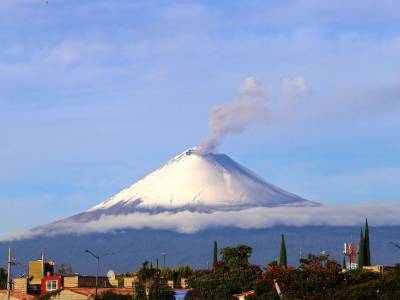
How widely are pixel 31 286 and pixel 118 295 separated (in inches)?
1315

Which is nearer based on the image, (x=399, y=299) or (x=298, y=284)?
(x=399, y=299)

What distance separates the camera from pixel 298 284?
399 ft

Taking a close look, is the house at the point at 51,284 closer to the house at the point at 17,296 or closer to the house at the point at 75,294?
the house at the point at 17,296

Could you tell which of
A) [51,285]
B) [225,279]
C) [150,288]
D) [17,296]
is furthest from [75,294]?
[225,279]

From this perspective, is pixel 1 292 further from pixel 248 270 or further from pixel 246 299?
pixel 246 299

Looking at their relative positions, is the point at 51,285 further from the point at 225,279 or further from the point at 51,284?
the point at 225,279

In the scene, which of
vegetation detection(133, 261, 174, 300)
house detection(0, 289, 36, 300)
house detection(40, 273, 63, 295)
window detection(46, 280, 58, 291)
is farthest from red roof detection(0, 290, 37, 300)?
vegetation detection(133, 261, 174, 300)

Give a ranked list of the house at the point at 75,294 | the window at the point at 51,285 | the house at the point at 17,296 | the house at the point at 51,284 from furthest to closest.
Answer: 1. the window at the point at 51,285
2. the house at the point at 51,284
3. the house at the point at 17,296
4. the house at the point at 75,294

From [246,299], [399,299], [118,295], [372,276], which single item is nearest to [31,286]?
[118,295]

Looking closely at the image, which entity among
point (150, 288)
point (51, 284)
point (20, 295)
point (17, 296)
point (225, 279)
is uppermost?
point (51, 284)

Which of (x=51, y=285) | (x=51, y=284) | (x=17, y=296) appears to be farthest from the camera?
(x=51, y=284)

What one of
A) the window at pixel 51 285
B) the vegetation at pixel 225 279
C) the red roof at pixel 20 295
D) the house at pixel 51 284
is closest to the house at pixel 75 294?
the red roof at pixel 20 295

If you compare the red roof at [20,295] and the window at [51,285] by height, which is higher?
the window at [51,285]

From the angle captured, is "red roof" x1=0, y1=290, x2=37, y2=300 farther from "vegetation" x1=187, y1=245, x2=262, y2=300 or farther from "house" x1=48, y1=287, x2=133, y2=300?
"vegetation" x1=187, y1=245, x2=262, y2=300
